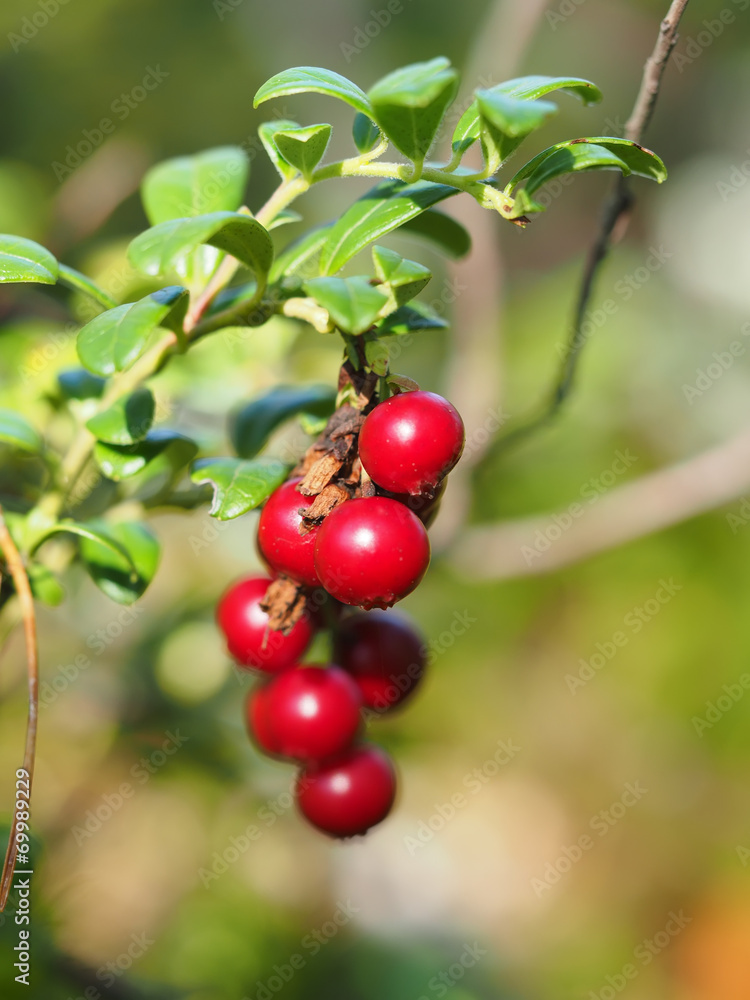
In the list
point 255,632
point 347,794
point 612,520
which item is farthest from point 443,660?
point 255,632

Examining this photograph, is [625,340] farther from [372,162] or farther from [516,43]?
[372,162]

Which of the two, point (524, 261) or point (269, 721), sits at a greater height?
point (269, 721)

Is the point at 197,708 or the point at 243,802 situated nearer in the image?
the point at 197,708

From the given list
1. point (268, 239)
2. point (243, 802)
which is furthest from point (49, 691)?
point (268, 239)

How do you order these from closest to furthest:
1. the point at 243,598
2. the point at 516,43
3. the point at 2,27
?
the point at 243,598 → the point at 516,43 → the point at 2,27
